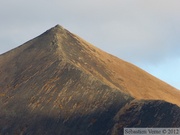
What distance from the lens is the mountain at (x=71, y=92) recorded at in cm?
7956

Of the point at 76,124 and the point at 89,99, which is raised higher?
the point at 89,99

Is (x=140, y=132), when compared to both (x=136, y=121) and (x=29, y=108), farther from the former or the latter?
(x=29, y=108)

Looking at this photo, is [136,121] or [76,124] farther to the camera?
[76,124]

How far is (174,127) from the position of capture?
7088 centimetres

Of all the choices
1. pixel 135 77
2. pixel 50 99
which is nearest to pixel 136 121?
pixel 50 99

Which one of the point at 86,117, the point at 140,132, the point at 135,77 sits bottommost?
the point at 140,132

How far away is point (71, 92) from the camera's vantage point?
304 ft

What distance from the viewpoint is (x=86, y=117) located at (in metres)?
84.5

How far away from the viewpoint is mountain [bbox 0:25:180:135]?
261 feet

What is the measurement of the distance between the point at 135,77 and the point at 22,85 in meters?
32.4

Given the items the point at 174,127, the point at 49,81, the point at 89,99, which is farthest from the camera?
the point at 49,81

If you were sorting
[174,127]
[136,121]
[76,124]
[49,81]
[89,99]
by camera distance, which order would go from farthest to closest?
[49,81] → [89,99] → [76,124] → [136,121] → [174,127]

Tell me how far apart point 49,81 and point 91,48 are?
2796 cm

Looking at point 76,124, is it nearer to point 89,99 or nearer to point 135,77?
point 89,99
